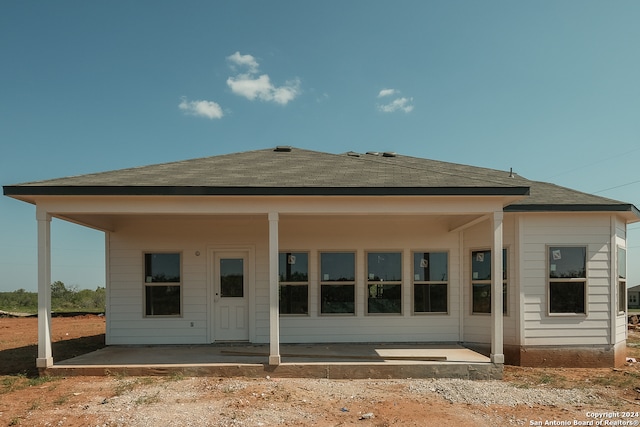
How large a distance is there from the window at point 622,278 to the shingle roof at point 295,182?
5.14ft

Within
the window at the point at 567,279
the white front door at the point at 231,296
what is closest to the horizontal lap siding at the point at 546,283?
the window at the point at 567,279

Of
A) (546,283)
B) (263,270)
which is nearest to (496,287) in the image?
(546,283)

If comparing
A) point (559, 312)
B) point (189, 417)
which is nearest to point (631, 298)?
point (559, 312)

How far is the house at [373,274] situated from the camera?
933cm

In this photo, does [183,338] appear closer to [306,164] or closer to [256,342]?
[256,342]

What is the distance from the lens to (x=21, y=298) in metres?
30.6

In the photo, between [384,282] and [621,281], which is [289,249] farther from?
[621,281]

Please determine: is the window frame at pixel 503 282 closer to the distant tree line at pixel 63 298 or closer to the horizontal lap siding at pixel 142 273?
the horizontal lap siding at pixel 142 273

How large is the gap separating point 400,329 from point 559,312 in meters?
3.22

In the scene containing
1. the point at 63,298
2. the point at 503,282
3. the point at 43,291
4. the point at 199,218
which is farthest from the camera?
the point at 63,298

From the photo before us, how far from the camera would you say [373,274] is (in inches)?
411

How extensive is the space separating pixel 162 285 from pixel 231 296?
1539mm

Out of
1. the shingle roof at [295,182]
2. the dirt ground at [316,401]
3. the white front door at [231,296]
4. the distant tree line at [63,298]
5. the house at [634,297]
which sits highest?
the shingle roof at [295,182]

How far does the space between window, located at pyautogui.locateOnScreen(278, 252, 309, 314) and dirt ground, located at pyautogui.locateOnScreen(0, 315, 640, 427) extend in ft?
8.98
